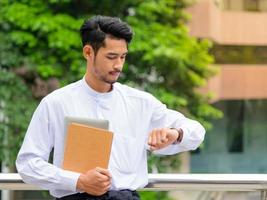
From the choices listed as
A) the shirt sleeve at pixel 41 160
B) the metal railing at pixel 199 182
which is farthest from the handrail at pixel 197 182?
the shirt sleeve at pixel 41 160

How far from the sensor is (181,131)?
1569mm

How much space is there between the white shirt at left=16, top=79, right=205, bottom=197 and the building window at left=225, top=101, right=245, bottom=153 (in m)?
10.8

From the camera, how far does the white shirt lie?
1505 millimetres

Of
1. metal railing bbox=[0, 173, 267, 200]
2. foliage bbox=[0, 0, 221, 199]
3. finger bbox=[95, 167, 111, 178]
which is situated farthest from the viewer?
foliage bbox=[0, 0, 221, 199]

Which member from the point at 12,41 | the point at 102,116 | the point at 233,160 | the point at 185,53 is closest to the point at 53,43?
the point at 12,41

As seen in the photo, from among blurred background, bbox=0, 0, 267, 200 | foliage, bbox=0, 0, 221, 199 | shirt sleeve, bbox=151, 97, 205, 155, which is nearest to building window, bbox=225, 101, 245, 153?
blurred background, bbox=0, 0, 267, 200

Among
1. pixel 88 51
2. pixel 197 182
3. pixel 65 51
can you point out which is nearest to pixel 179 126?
pixel 88 51

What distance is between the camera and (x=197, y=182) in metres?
2.07

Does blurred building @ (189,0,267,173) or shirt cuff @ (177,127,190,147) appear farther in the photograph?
blurred building @ (189,0,267,173)

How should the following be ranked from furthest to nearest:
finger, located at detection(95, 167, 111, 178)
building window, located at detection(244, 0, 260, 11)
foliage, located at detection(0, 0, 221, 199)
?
building window, located at detection(244, 0, 260, 11)
foliage, located at detection(0, 0, 221, 199)
finger, located at detection(95, 167, 111, 178)

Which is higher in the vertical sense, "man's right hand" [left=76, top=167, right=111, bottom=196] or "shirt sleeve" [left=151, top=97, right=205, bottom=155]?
"shirt sleeve" [left=151, top=97, right=205, bottom=155]

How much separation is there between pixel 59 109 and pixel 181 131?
277 mm

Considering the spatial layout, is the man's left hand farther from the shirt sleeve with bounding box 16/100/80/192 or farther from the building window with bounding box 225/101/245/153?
the building window with bounding box 225/101/245/153

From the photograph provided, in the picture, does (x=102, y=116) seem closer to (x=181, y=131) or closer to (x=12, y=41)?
(x=181, y=131)
